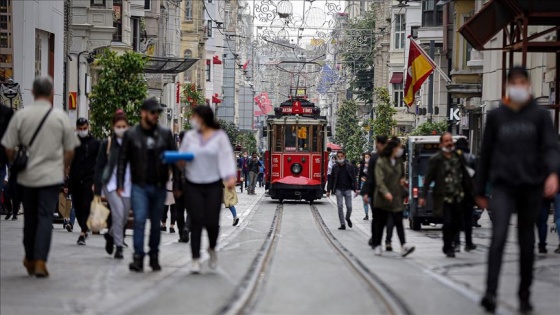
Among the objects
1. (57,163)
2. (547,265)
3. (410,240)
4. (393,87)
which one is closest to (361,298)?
(57,163)

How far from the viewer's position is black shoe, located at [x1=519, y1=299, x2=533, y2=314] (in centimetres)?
1034

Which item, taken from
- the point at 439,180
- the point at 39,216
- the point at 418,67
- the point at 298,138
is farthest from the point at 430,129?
the point at 39,216

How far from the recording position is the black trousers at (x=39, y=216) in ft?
40.7

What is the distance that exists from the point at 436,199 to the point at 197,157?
5627 millimetres

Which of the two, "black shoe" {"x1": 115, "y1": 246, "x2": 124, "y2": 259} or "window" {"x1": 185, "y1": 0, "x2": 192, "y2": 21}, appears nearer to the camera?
"black shoe" {"x1": 115, "y1": 246, "x2": 124, "y2": 259}

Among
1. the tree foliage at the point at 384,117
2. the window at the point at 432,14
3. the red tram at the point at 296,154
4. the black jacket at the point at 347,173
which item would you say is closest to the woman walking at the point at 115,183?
the black jacket at the point at 347,173

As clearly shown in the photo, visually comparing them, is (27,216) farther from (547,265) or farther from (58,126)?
(547,265)

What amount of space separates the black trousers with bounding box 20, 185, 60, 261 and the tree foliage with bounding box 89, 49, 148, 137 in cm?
1922

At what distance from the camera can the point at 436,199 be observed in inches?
707

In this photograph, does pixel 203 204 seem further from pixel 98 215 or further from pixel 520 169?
pixel 520 169

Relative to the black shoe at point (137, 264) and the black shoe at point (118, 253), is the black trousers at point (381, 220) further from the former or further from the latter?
the black shoe at point (137, 264)

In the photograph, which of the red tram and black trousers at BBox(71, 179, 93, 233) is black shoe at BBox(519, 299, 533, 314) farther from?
the red tram

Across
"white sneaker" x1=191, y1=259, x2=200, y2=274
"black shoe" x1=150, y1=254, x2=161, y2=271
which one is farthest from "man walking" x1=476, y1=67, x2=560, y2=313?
"black shoe" x1=150, y1=254, x2=161, y2=271

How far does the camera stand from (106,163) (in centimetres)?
1584
